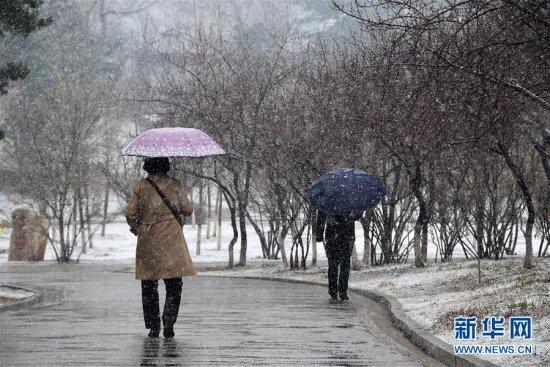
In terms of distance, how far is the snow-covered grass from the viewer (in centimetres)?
1088

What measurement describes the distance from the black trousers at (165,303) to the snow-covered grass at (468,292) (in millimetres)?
2721

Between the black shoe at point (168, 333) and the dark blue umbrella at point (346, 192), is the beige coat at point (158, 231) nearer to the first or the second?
the black shoe at point (168, 333)

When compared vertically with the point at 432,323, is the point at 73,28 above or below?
above

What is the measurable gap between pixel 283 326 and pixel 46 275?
61.6ft

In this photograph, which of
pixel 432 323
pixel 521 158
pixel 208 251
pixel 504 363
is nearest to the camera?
pixel 504 363

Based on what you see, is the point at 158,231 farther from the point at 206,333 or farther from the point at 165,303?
the point at 206,333

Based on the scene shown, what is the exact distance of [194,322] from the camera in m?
13.8

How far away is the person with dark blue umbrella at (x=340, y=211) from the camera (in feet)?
56.1

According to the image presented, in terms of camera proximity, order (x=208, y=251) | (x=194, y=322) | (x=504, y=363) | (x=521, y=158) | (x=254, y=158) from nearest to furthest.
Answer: (x=504, y=363)
(x=194, y=322)
(x=521, y=158)
(x=254, y=158)
(x=208, y=251)

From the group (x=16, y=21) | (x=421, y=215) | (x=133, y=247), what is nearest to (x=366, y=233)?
(x=421, y=215)

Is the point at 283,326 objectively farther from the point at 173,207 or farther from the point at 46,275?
the point at 46,275

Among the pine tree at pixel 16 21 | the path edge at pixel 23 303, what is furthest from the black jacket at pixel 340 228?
the pine tree at pixel 16 21

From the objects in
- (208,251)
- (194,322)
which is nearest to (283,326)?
(194,322)

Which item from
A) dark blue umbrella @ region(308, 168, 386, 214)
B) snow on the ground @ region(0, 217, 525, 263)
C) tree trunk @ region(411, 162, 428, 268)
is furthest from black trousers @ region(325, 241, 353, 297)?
snow on the ground @ region(0, 217, 525, 263)
